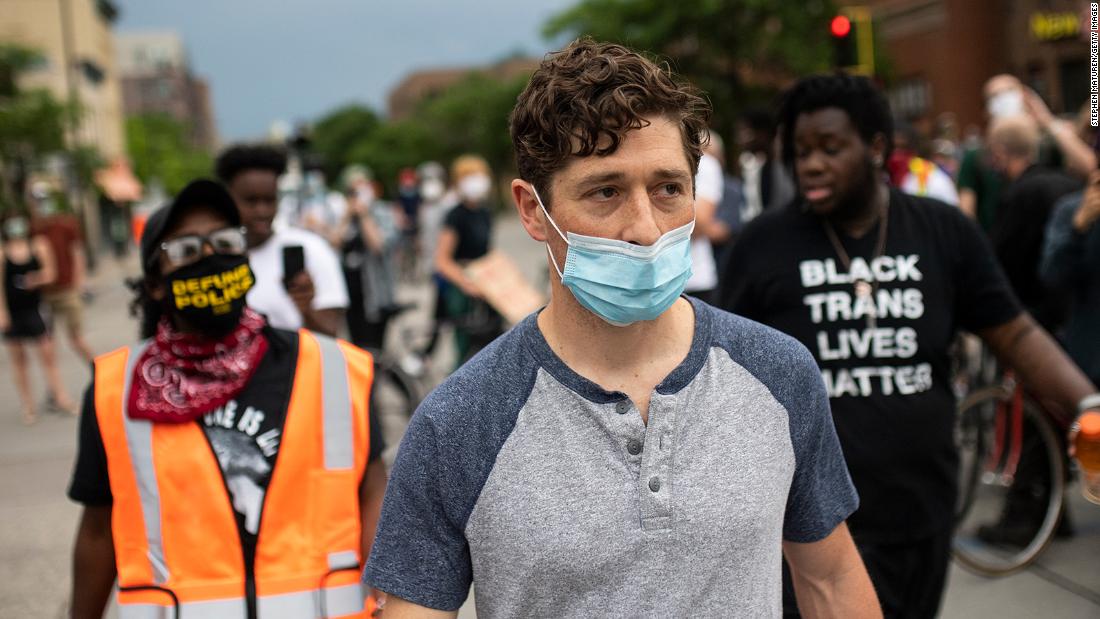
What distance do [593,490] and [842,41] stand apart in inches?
234

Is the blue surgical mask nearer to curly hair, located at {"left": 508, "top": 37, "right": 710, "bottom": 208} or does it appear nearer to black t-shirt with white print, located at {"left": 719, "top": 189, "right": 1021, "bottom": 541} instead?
curly hair, located at {"left": 508, "top": 37, "right": 710, "bottom": 208}

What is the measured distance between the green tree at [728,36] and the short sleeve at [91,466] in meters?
40.7

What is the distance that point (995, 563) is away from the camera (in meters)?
5.26

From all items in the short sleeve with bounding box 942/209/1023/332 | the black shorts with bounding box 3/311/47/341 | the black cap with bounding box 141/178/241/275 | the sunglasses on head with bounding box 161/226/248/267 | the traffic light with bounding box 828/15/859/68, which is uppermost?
the traffic light with bounding box 828/15/859/68

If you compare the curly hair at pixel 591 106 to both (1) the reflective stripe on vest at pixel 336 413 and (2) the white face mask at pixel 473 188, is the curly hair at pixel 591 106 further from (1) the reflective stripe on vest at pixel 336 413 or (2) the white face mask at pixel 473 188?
(2) the white face mask at pixel 473 188

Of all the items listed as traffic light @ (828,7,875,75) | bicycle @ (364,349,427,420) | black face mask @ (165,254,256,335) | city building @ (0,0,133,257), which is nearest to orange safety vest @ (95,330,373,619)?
black face mask @ (165,254,256,335)

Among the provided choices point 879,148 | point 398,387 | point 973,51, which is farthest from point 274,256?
point 973,51

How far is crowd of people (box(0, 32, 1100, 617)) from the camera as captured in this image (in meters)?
1.71

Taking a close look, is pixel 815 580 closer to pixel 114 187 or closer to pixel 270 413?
pixel 270 413

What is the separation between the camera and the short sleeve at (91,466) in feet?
8.43

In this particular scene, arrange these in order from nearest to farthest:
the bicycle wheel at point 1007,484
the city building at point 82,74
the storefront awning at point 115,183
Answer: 1. the bicycle wheel at point 1007,484
2. the storefront awning at point 115,183
3. the city building at point 82,74

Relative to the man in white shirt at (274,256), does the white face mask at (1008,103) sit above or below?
above

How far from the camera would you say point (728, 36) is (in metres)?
44.8

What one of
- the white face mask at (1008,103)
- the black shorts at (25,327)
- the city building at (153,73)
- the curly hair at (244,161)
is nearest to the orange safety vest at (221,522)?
the curly hair at (244,161)
